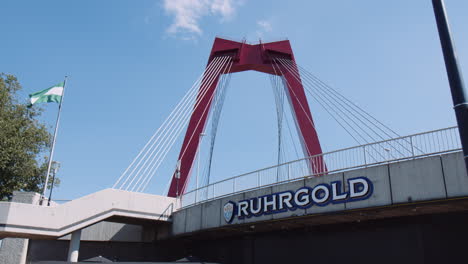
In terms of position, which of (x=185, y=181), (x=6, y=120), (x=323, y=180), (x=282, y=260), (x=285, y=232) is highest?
(x=6, y=120)

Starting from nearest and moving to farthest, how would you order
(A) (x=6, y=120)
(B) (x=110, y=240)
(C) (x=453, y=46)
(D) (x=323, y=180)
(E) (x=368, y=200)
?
(C) (x=453, y=46) < (E) (x=368, y=200) < (D) (x=323, y=180) < (B) (x=110, y=240) < (A) (x=6, y=120)

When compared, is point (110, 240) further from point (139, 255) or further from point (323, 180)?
point (323, 180)

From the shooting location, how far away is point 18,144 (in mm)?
30375

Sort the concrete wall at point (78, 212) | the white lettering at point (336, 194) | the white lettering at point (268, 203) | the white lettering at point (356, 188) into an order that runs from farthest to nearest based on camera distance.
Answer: the concrete wall at point (78, 212) < the white lettering at point (268, 203) < the white lettering at point (336, 194) < the white lettering at point (356, 188)

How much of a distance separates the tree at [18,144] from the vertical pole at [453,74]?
30070 millimetres

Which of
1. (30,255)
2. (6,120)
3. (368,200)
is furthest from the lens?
(6,120)

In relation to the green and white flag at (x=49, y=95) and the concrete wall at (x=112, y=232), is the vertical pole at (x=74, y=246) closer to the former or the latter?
the concrete wall at (x=112, y=232)

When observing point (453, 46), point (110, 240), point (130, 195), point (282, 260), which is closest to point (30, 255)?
point (110, 240)

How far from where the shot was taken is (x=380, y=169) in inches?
561

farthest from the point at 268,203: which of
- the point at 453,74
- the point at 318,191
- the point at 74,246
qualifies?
the point at 453,74

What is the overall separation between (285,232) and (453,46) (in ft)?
48.4

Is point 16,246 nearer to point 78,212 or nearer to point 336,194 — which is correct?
point 78,212

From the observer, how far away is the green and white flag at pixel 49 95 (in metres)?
25.7

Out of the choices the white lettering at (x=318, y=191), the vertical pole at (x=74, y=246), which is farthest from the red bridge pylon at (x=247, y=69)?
the white lettering at (x=318, y=191)
